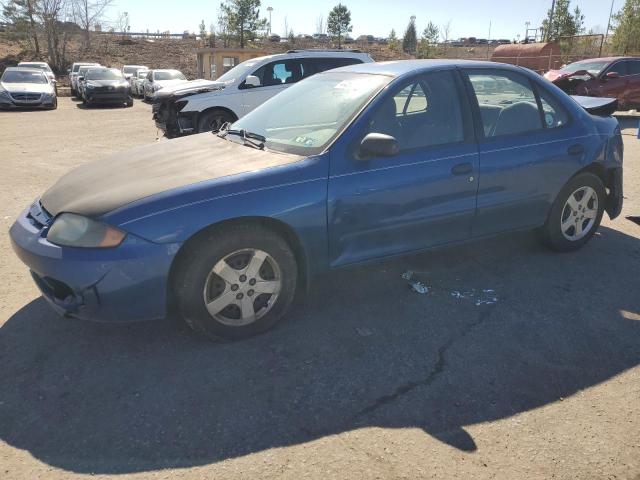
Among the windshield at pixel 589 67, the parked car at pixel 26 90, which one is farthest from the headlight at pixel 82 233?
the parked car at pixel 26 90

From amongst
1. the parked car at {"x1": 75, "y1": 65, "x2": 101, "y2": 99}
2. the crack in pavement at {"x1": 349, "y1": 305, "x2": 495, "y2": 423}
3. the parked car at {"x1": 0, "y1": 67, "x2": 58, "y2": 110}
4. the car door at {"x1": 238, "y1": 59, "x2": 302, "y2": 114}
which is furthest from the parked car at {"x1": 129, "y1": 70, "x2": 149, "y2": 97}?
the crack in pavement at {"x1": 349, "y1": 305, "x2": 495, "y2": 423}

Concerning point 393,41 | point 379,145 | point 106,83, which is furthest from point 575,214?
point 393,41

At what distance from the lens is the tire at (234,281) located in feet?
9.82

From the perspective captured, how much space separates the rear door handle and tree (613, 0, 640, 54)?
34.6 metres

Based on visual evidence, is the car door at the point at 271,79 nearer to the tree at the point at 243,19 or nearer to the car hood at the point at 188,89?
the car hood at the point at 188,89

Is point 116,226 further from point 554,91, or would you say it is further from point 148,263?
point 554,91

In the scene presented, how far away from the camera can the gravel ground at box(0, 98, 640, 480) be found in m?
2.33

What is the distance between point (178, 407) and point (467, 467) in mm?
1416

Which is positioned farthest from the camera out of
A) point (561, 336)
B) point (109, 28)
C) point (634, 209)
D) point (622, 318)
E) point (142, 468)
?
point (109, 28)

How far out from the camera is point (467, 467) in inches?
90.0

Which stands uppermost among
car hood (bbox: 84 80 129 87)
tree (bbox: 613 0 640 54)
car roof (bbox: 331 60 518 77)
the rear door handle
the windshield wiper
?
tree (bbox: 613 0 640 54)

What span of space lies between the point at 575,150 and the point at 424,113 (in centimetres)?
146

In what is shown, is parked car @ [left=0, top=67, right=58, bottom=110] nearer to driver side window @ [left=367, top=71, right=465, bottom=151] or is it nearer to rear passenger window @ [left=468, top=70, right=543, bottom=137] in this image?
driver side window @ [left=367, top=71, right=465, bottom=151]

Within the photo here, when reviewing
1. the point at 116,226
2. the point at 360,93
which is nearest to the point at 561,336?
the point at 360,93
